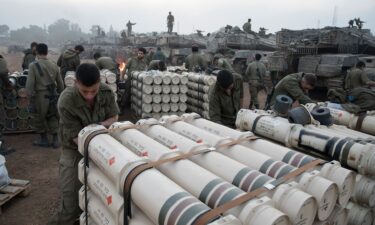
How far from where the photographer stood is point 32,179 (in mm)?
5949

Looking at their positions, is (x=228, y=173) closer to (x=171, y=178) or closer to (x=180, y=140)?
(x=171, y=178)

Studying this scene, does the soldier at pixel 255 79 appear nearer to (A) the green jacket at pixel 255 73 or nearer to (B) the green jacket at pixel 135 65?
(A) the green jacket at pixel 255 73

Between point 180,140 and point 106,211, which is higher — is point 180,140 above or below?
above

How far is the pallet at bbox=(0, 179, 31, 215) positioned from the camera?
4773 mm

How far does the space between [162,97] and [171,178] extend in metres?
6.82

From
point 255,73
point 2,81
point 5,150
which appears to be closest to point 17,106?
point 2,81

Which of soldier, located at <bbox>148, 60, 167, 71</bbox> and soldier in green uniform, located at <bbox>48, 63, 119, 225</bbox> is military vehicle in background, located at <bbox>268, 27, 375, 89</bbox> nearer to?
soldier, located at <bbox>148, 60, 167, 71</bbox>

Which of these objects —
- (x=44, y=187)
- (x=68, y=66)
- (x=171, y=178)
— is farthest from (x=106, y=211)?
(x=68, y=66)

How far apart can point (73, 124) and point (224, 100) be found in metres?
2.55

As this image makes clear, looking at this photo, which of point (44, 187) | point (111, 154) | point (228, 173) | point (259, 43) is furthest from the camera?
point (259, 43)

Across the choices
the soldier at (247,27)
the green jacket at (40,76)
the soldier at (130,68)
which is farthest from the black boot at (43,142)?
the soldier at (247,27)

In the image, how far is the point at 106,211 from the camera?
2887mm

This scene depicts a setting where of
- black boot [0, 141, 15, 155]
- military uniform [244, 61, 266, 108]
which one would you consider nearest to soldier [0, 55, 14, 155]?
black boot [0, 141, 15, 155]

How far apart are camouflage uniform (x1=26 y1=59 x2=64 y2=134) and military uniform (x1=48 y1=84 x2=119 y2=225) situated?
3.73 metres
